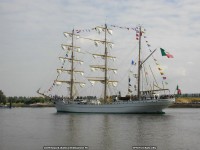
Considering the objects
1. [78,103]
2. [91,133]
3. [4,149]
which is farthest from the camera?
[78,103]

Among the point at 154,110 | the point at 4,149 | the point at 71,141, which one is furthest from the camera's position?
the point at 154,110

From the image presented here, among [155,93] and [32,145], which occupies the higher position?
[155,93]

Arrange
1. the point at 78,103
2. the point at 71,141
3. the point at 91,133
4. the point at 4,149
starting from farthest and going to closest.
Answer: the point at 78,103
the point at 91,133
the point at 71,141
the point at 4,149

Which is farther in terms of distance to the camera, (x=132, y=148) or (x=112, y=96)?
(x=112, y=96)

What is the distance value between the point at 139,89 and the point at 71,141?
5536 centimetres

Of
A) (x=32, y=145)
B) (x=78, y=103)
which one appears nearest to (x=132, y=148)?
(x=32, y=145)

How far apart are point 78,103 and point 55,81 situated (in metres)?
10.8

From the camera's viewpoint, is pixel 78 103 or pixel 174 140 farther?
pixel 78 103

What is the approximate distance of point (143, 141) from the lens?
39969 millimetres

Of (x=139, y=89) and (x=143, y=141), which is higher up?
(x=139, y=89)

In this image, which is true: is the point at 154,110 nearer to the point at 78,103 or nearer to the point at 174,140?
the point at 78,103

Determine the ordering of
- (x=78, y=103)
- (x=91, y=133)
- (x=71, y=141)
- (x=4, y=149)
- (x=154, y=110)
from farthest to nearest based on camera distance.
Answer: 1. (x=78, y=103)
2. (x=154, y=110)
3. (x=91, y=133)
4. (x=71, y=141)
5. (x=4, y=149)

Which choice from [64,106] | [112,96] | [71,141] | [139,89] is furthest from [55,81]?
[71,141]

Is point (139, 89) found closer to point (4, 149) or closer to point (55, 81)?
point (55, 81)
